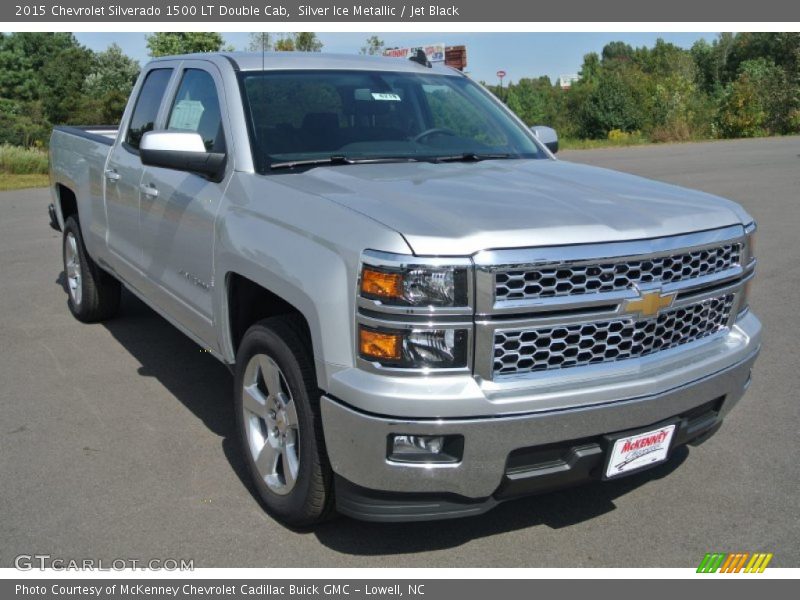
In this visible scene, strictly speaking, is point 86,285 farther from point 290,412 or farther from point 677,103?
point 677,103

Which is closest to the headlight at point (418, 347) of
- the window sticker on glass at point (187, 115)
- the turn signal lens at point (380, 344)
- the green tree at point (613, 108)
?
the turn signal lens at point (380, 344)

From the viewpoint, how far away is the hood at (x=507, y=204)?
9.53 feet

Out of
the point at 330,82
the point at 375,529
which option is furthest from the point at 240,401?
the point at 330,82

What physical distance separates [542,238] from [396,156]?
1496mm

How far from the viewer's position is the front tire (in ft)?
10.5

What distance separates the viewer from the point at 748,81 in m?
38.3

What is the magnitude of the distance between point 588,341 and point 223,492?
1.90 m

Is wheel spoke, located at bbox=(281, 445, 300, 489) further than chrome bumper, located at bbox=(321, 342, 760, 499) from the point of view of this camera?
Yes

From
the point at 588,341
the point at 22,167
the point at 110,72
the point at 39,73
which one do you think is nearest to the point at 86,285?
the point at 588,341

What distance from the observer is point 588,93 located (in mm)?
46438

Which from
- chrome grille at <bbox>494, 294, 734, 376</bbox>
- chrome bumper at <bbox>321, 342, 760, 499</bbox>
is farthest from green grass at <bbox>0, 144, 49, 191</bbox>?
chrome grille at <bbox>494, 294, 734, 376</bbox>

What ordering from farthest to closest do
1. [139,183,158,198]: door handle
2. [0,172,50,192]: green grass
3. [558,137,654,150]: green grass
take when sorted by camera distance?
[558,137,654,150]: green grass → [0,172,50,192]: green grass → [139,183,158,198]: door handle

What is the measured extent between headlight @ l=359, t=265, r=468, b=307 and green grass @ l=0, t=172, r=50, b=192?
16.3 m

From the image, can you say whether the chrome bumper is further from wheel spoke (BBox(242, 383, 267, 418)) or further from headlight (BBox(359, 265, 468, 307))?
wheel spoke (BBox(242, 383, 267, 418))
